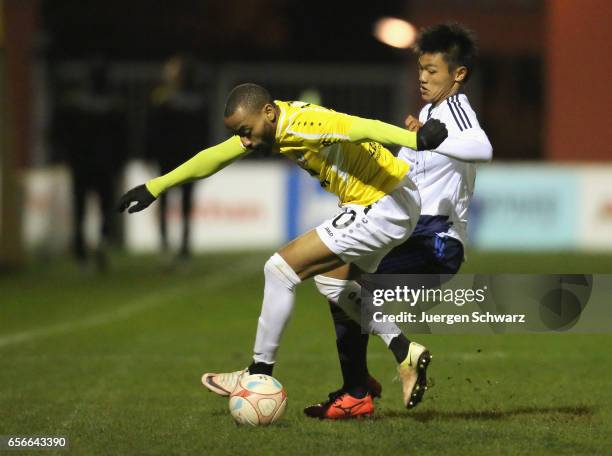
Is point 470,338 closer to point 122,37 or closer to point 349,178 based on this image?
point 349,178

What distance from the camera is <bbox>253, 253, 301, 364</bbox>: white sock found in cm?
689

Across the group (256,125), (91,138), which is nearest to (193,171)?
(256,125)

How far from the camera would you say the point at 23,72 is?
101 feet

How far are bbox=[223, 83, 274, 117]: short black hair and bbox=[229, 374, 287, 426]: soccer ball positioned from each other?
134cm

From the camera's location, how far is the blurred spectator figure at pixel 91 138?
57.1 ft

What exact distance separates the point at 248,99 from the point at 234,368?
279 cm

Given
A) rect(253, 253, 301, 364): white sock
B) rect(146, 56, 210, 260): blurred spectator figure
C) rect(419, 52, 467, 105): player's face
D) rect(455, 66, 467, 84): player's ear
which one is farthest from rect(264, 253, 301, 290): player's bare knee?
rect(146, 56, 210, 260): blurred spectator figure

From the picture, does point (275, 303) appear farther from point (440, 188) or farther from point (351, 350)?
point (440, 188)

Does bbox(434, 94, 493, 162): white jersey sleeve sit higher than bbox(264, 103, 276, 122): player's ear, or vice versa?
bbox(264, 103, 276, 122): player's ear

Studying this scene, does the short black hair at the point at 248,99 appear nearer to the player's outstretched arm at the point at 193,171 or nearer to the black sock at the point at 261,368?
the player's outstretched arm at the point at 193,171

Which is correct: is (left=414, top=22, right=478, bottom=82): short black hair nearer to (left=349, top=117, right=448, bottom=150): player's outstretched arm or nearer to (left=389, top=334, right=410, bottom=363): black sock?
(left=349, top=117, right=448, bottom=150): player's outstretched arm

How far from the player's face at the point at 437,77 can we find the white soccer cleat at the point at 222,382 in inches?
70.0

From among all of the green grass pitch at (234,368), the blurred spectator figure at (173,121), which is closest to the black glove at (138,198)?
the green grass pitch at (234,368)

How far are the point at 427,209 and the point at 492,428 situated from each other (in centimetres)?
136
